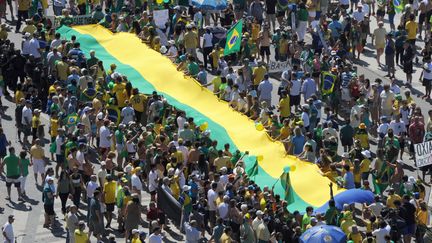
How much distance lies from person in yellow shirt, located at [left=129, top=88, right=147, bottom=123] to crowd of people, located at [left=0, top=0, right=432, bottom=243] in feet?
0.13

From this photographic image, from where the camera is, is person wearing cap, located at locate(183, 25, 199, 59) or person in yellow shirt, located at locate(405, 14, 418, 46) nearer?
person wearing cap, located at locate(183, 25, 199, 59)

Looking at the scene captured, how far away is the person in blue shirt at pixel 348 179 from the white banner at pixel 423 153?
1858mm

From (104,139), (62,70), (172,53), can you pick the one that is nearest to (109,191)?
(104,139)

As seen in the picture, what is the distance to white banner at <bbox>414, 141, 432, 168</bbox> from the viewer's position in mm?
36938

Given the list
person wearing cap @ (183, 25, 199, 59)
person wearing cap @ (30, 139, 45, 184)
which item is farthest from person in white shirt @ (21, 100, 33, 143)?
person wearing cap @ (183, 25, 199, 59)

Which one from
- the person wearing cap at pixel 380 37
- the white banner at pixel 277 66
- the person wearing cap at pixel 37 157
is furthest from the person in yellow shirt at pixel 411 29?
the person wearing cap at pixel 37 157

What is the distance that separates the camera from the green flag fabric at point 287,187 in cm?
3544

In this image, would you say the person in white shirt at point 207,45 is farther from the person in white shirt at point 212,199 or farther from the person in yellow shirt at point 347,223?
the person in yellow shirt at point 347,223

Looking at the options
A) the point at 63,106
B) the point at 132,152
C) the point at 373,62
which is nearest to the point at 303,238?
the point at 132,152

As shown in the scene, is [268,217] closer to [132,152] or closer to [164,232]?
[164,232]

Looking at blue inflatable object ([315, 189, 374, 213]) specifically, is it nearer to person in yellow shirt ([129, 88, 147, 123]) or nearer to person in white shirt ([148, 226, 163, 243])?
person in white shirt ([148, 226, 163, 243])

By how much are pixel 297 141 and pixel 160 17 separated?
10741 millimetres

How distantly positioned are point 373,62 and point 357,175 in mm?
11554

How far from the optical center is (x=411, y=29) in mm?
47281
